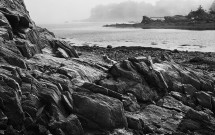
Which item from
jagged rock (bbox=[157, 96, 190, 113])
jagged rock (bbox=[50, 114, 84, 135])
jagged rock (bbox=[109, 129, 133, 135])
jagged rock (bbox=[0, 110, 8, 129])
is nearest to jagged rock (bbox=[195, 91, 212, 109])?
jagged rock (bbox=[157, 96, 190, 113])

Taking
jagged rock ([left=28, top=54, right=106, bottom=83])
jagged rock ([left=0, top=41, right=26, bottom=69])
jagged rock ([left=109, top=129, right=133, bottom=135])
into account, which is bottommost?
jagged rock ([left=109, top=129, right=133, bottom=135])

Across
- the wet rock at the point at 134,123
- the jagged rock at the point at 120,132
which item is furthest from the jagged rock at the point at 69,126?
the wet rock at the point at 134,123

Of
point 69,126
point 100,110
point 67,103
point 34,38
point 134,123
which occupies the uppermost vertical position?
point 34,38

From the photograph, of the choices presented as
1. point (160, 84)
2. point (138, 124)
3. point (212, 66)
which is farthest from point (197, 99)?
point (212, 66)

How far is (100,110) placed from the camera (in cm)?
→ 2136

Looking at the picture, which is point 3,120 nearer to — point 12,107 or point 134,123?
point 12,107

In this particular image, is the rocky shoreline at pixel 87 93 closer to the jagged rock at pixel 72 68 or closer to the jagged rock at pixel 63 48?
the jagged rock at pixel 72 68

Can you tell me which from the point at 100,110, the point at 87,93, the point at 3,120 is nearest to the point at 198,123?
the point at 100,110

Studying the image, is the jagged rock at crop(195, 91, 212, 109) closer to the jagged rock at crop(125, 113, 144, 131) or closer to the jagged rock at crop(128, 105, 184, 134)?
the jagged rock at crop(128, 105, 184, 134)

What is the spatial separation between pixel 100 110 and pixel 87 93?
6.29 feet

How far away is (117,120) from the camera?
71.4ft

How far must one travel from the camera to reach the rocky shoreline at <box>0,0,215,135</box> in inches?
758

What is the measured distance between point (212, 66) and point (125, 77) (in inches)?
1110

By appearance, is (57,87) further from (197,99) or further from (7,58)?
(197,99)
